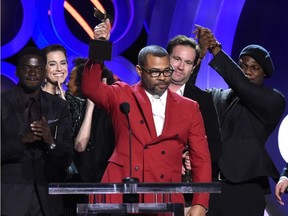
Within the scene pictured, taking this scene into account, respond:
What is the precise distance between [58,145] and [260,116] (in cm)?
148

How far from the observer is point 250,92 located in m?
4.59

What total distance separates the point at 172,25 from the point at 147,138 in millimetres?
2423

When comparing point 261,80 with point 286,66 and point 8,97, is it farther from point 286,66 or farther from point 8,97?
point 8,97

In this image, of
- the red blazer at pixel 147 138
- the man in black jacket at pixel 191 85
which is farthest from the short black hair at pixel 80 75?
the red blazer at pixel 147 138

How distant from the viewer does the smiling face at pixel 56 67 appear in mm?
4719

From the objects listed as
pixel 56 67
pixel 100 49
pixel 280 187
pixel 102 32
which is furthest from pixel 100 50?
pixel 280 187

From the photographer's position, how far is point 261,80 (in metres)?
4.79

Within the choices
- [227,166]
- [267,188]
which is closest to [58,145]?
[227,166]

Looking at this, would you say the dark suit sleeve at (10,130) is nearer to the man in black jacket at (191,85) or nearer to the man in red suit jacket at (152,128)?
the man in red suit jacket at (152,128)

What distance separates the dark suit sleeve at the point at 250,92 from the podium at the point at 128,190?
144 cm

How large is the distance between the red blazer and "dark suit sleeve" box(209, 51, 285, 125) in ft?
2.31

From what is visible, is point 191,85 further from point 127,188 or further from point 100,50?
point 127,188

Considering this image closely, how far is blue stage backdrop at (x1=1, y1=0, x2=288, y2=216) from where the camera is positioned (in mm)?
5922

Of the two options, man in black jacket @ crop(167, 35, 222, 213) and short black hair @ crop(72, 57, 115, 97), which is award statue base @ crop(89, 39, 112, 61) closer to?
man in black jacket @ crop(167, 35, 222, 213)
